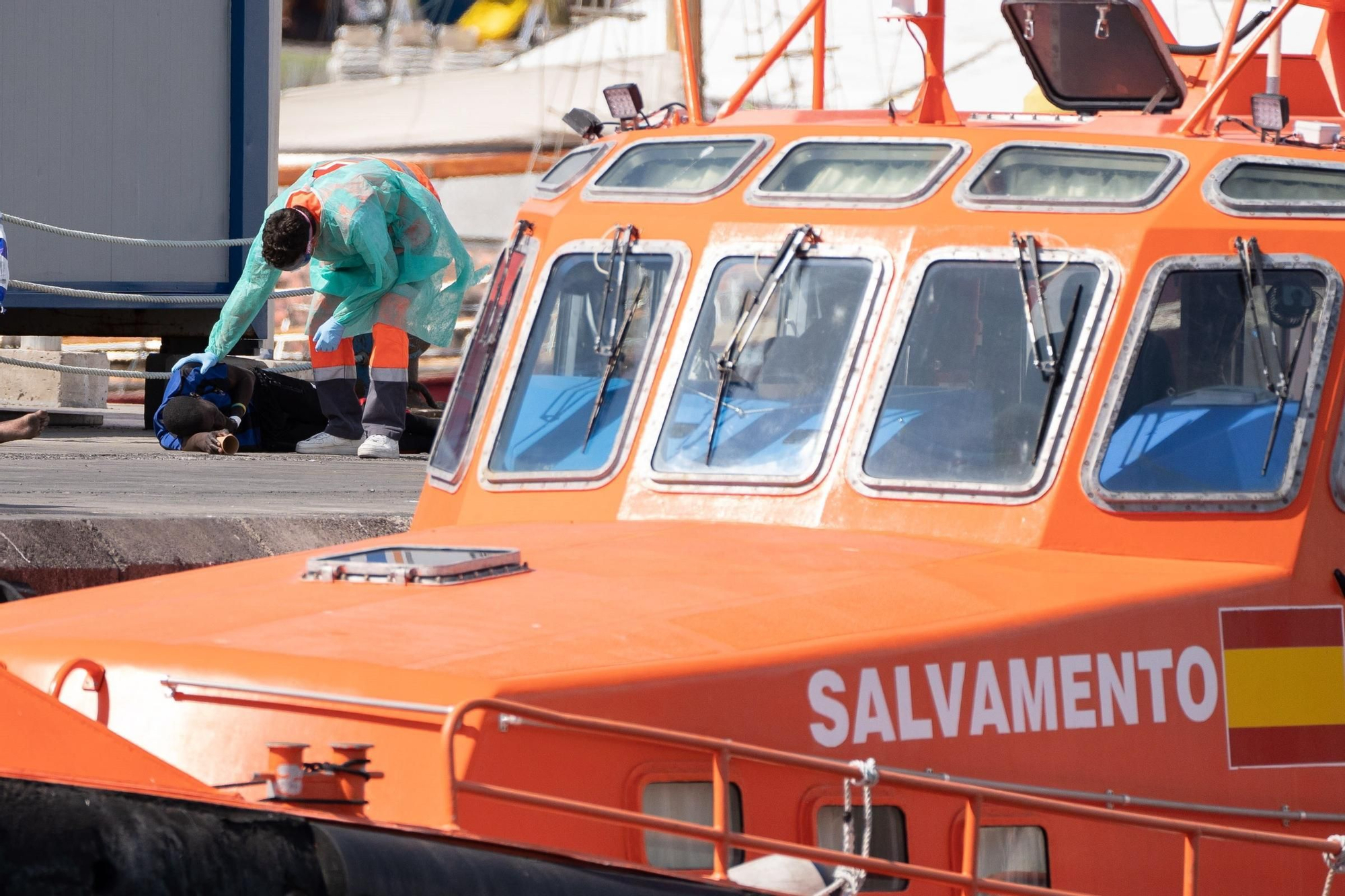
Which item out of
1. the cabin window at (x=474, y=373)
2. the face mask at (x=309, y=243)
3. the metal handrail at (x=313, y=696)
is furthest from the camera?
the face mask at (x=309, y=243)

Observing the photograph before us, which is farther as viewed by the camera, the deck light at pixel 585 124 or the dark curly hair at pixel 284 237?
the dark curly hair at pixel 284 237

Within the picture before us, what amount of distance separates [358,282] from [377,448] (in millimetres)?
941

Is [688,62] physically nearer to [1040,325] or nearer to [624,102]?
[624,102]

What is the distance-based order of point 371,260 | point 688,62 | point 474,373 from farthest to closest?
point 371,260, point 688,62, point 474,373

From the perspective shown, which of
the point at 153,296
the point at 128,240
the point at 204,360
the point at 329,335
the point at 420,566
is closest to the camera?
the point at 420,566

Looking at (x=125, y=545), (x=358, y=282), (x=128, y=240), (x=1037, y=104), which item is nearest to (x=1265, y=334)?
(x=1037, y=104)

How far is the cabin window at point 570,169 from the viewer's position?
6.01 m

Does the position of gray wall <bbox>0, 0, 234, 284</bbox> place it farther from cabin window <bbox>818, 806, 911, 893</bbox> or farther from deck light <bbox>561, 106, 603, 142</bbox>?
cabin window <bbox>818, 806, 911, 893</bbox>

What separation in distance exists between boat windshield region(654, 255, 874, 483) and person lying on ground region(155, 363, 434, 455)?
758 centimetres

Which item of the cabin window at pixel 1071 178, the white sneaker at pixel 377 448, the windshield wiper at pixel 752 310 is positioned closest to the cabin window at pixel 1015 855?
the windshield wiper at pixel 752 310

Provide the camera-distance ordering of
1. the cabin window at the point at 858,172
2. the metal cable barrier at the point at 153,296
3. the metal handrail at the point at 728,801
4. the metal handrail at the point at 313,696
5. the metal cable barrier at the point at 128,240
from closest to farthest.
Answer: the metal handrail at the point at 728,801
the metal handrail at the point at 313,696
the cabin window at the point at 858,172
the metal cable barrier at the point at 128,240
the metal cable barrier at the point at 153,296

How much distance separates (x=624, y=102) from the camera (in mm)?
6422

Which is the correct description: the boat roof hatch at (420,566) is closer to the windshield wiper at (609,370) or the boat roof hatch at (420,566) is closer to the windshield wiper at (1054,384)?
the windshield wiper at (609,370)

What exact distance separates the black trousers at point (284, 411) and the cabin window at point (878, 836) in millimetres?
9257
